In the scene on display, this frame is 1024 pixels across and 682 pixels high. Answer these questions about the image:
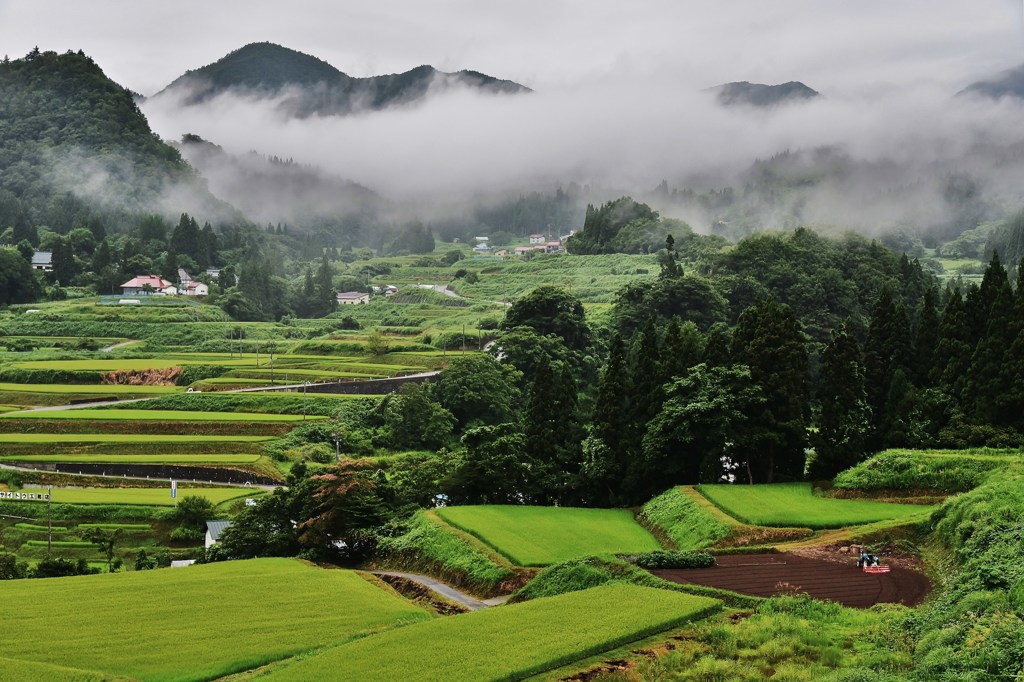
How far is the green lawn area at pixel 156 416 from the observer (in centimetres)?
5519

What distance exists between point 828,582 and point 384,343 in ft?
199

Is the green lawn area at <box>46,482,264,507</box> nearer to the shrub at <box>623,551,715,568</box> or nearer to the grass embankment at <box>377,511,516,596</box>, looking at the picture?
the grass embankment at <box>377,511,516,596</box>

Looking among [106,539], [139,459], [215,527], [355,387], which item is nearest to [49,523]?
[106,539]

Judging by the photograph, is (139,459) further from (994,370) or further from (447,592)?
(994,370)

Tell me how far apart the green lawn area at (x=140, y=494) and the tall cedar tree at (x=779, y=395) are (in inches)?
799

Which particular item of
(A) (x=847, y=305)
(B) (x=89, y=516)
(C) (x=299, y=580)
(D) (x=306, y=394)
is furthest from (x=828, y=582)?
(A) (x=847, y=305)

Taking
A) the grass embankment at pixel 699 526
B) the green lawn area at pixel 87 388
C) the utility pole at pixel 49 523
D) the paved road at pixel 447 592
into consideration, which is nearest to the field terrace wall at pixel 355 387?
the green lawn area at pixel 87 388

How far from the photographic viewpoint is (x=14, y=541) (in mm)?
38125

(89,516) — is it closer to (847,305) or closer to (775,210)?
(847,305)

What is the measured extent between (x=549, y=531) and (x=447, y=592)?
4.86 meters

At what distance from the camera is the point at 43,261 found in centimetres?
11038

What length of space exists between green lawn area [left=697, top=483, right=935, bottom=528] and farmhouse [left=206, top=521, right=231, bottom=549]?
1552 cm

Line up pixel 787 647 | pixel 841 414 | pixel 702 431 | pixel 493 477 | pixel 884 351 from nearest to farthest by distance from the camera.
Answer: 1. pixel 787 647
2. pixel 702 431
3. pixel 841 414
4. pixel 493 477
5. pixel 884 351

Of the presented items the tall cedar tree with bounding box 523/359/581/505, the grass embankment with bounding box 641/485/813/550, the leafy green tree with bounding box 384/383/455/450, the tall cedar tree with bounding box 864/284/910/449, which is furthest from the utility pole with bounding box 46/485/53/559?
the tall cedar tree with bounding box 864/284/910/449
